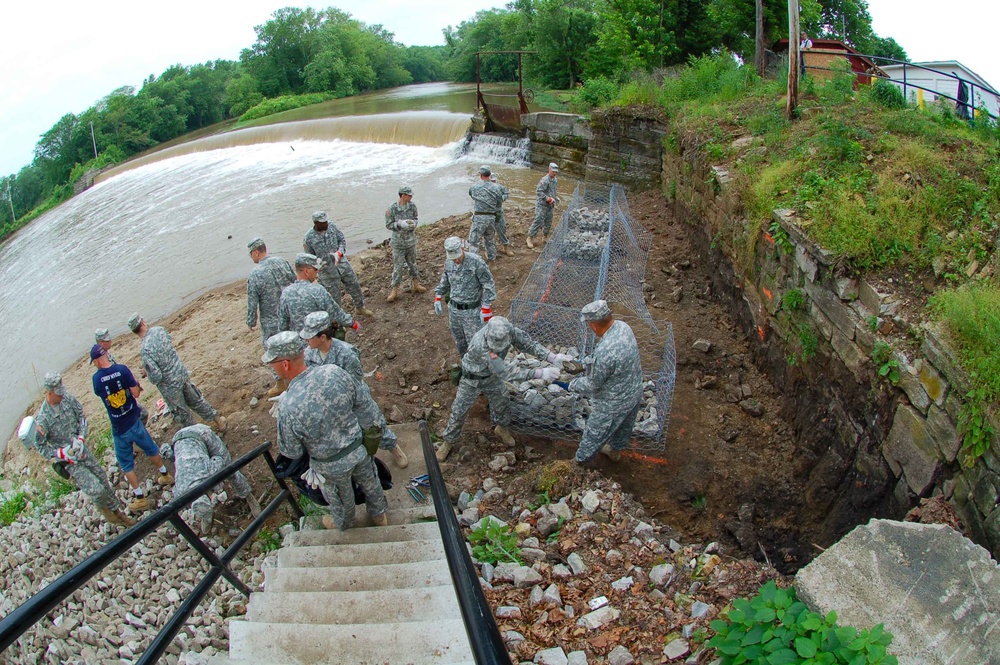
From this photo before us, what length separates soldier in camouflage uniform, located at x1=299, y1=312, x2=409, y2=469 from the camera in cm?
453

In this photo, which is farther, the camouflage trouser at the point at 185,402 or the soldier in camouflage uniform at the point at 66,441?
the camouflage trouser at the point at 185,402

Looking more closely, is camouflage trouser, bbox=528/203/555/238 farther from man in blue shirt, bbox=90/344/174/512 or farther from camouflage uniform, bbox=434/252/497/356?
man in blue shirt, bbox=90/344/174/512

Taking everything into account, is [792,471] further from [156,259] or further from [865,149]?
[156,259]

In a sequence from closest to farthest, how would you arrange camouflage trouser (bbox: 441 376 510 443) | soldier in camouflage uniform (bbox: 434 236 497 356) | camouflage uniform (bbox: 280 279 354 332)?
1. camouflage trouser (bbox: 441 376 510 443)
2. camouflage uniform (bbox: 280 279 354 332)
3. soldier in camouflage uniform (bbox: 434 236 497 356)

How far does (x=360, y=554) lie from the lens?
3812mm

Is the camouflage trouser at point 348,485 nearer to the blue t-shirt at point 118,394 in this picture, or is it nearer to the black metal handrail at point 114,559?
the black metal handrail at point 114,559

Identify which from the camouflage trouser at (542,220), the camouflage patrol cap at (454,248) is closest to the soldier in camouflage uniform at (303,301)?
the camouflage patrol cap at (454,248)

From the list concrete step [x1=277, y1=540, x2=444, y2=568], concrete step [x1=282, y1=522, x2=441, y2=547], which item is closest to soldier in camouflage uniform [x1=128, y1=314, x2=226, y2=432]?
concrete step [x1=282, y1=522, x2=441, y2=547]

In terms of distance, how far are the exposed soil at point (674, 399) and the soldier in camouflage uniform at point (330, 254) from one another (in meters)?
0.64

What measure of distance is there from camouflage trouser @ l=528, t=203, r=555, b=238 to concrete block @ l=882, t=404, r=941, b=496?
670cm

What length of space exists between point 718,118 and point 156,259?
1319 centimetres

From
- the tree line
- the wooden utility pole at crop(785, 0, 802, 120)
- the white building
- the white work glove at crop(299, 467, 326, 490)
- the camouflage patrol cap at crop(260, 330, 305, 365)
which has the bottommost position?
the white work glove at crop(299, 467, 326, 490)

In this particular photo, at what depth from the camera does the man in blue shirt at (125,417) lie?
18.1 ft

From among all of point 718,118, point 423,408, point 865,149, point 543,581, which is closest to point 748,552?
point 543,581
